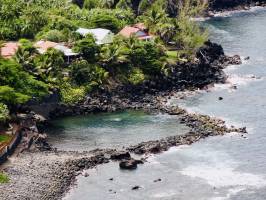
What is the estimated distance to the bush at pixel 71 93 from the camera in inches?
4363

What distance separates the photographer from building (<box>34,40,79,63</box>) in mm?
118750

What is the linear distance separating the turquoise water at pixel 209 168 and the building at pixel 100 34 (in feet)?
70.3

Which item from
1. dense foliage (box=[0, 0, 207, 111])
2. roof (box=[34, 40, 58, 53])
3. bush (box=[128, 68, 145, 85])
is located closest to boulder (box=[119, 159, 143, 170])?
dense foliage (box=[0, 0, 207, 111])

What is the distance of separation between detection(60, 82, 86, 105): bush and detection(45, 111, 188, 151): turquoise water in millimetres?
4791

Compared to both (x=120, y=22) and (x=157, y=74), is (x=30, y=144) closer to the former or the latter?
(x=157, y=74)

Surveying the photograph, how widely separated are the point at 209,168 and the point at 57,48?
143ft

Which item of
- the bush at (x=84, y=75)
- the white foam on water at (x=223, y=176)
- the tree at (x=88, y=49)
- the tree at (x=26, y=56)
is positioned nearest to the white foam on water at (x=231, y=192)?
the white foam on water at (x=223, y=176)

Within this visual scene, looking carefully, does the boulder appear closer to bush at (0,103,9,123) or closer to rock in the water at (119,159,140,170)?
rock in the water at (119,159,140,170)

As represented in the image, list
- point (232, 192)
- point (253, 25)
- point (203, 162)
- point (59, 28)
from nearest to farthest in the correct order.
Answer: point (232, 192) → point (203, 162) → point (59, 28) → point (253, 25)

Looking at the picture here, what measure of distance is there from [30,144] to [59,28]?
44.0 metres

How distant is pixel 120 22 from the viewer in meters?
143

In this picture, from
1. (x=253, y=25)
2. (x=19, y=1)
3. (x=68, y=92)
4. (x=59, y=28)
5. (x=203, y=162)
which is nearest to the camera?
(x=203, y=162)

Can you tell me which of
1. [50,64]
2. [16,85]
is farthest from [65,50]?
[16,85]

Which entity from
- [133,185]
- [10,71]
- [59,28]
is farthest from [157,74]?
[133,185]
